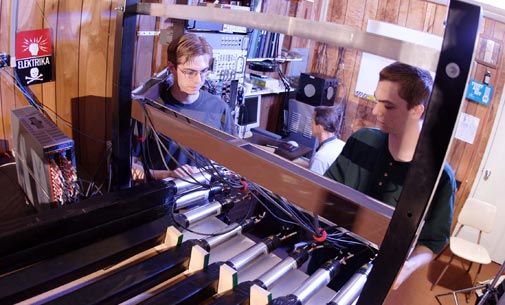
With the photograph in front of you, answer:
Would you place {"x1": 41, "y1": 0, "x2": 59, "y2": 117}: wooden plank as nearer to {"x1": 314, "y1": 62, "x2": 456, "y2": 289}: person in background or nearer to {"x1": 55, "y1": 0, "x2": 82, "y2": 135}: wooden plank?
{"x1": 55, "y1": 0, "x2": 82, "y2": 135}: wooden plank

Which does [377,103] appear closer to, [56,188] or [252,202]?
[252,202]

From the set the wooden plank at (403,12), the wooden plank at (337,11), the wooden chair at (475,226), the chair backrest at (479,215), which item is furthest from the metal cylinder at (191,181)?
the wooden plank at (337,11)

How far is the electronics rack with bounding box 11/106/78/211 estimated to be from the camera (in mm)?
1361

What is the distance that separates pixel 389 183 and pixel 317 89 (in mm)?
3171

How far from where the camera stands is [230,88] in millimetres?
3184

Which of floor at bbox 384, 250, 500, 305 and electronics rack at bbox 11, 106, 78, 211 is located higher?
electronics rack at bbox 11, 106, 78, 211

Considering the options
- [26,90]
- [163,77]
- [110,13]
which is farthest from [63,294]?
[110,13]

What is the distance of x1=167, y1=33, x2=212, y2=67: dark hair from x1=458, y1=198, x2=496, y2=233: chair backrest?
318 cm

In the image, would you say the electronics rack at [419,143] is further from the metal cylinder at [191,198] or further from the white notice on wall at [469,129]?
the white notice on wall at [469,129]

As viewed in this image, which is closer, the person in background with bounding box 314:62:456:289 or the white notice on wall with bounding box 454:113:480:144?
the person in background with bounding box 314:62:456:289

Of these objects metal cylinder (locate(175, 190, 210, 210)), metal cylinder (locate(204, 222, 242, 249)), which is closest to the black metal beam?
metal cylinder (locate(204, 222, 242, 249))

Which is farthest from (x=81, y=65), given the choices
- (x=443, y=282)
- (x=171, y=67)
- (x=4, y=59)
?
(x=443, y=282)

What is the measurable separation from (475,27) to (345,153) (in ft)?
3.36

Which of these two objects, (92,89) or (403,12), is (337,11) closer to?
(403,12)
